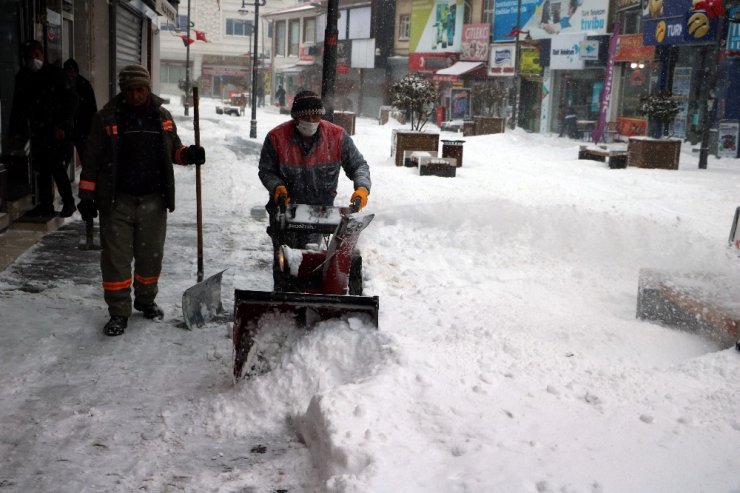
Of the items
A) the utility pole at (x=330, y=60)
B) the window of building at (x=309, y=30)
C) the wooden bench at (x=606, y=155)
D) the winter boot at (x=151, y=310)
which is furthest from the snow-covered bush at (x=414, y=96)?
the window of building at (x=309, y=30)

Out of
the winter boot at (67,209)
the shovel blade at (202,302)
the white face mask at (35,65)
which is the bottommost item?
the shovel blade at (202,302)

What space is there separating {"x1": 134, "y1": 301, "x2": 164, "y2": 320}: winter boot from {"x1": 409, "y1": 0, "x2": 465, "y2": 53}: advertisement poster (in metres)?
38.6

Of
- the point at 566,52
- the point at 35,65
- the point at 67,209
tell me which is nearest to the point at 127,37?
the point at 35,65

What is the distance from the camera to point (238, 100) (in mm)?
45656

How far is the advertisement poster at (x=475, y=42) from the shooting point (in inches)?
1551

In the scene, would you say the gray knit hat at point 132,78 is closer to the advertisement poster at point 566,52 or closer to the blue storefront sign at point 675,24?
the blue storefront sign at point 675,24

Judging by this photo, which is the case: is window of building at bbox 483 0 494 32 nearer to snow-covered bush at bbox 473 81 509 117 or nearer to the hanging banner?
snow-covered bush at bbox 473 81 509 117

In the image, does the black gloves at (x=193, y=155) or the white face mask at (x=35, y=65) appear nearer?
the black gloves at (x=193, y=155)

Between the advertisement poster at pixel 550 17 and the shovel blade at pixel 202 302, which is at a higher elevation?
the advertisement poster at pixel 550 17

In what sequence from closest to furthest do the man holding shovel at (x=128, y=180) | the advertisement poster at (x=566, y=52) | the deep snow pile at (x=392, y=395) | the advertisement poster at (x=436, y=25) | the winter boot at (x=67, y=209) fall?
the deep snow pile at (x=392, y=395) → the man holding shovel at (x=128, y=180) → the winter boot at (x=67, y=209) → the advertisement poster at (x=566, y=52) → the advertisement poster at (x=436, y=25)

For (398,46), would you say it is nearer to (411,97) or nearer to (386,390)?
(411,97)

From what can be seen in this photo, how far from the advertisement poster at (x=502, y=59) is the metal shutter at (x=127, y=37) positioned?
2260 centimetres

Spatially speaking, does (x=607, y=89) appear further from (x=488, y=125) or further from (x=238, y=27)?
(x=238, y=27)

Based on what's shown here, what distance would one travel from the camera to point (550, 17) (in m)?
34.2
